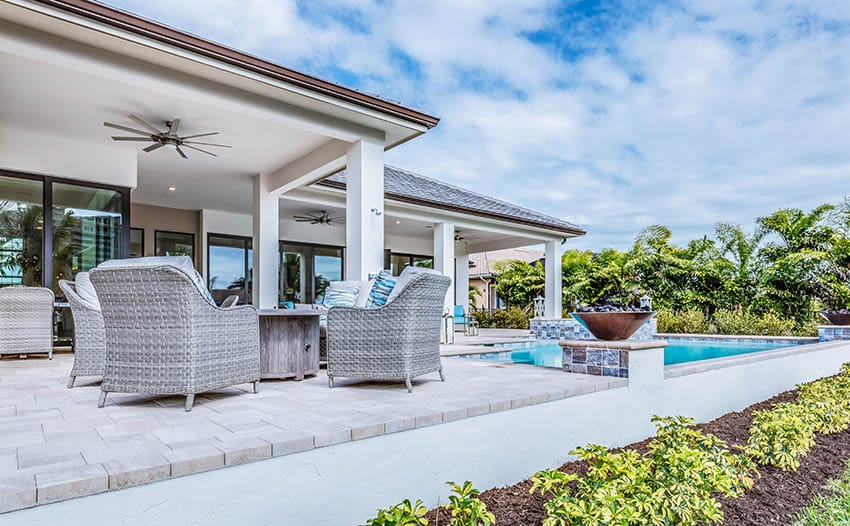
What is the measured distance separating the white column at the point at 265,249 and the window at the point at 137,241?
12.4 feet

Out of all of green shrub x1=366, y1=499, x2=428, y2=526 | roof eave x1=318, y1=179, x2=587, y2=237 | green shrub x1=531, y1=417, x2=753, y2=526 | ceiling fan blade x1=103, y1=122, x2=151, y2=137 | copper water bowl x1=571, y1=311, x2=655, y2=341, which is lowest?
green shrub x1=531, y1=417, x2=753, y2=526

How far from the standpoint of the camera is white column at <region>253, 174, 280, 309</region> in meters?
8.33

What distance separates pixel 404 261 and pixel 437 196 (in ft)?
12.3

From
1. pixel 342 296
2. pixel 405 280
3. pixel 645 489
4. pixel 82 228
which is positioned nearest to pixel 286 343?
pixel 405 280

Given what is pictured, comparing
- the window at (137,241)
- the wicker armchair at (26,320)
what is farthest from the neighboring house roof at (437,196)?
the window at (137,241)

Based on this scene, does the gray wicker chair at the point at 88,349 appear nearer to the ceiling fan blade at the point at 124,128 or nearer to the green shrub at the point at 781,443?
the ceiling fan blade at the point at 124,128

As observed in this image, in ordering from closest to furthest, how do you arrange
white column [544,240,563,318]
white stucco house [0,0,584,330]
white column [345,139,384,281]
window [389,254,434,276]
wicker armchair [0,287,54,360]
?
white stucco house [0,0,584,330]
wicker armchair [0,287,54,360]
white column [345,139,384,281]
white column [544,240,563,318]
window [389,254,434,276]

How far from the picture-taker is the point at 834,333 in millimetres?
8688

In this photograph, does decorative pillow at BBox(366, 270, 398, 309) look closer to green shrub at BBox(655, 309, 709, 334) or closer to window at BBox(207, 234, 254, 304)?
window at BBox(207, 234, 254, 304)

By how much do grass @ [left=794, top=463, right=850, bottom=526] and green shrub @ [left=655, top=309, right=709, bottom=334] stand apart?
32.6 feet

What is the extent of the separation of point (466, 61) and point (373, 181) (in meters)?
6.39

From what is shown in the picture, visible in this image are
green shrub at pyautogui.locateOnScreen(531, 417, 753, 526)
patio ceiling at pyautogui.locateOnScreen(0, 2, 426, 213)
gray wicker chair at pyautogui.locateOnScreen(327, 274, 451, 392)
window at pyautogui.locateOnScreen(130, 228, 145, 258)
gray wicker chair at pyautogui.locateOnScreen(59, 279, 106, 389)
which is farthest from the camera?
window at pyautogui.locateOnScreen(130, 228, 145, 258)

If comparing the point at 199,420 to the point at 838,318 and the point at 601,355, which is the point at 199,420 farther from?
the point at 838,318

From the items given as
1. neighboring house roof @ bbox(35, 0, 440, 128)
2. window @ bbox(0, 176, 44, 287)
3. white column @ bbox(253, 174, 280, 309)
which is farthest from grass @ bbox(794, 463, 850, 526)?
window @ bbox(0, 176, 44, 287)
